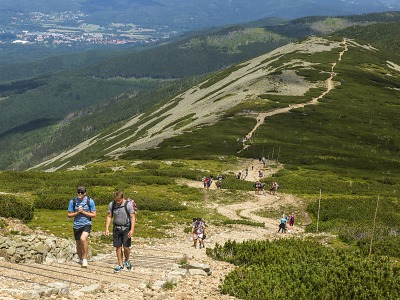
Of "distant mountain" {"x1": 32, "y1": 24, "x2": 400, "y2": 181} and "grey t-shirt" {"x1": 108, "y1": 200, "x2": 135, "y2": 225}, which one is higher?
"grey t-shirt" {"x1": 108, "y1": 200, "x2": 135, "y2": 225}

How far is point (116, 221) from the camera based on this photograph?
61.0 feet

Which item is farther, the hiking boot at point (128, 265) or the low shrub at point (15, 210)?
the low shrub at point (15, 210)

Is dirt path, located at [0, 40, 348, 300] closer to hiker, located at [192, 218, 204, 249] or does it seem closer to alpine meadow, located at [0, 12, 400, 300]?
alpine meadow, located at [0, 12, 400, 300]

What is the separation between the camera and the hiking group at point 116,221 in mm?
18562

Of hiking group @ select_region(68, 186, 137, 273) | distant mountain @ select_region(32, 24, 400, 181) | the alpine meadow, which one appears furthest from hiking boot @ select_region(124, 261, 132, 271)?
distant mountain @ select_region(32, 24, 400, 181)

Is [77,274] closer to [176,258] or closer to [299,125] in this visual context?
Answer: [176,258]

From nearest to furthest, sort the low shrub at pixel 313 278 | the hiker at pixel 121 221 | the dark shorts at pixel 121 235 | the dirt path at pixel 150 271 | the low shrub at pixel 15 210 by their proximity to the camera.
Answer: the dirt path at pixel 150 271, the low shrub at pixel 313 278, the hiker at pixel 121 221, the dark shorts at pixel 121 235, the low shrub at pixel 15 210

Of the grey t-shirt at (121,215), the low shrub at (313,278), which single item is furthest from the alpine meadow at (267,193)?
the grey t-shirt at (121,215)

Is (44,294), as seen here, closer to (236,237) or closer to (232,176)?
(236,237)

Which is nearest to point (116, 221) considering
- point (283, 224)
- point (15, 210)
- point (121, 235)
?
point (121, 235)

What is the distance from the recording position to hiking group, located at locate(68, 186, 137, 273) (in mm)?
18562

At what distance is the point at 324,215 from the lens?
4575 cm

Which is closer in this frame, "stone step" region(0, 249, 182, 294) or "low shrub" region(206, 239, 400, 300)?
"stone step" region(0, 249, 182, 294)

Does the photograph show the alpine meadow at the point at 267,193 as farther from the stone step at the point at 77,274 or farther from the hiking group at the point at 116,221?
the hiking group at the point at 116,221
